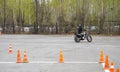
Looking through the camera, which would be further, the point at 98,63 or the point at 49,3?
the point at 49,3

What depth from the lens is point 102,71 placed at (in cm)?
Result: 1408

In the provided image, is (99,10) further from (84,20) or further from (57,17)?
(57,17)

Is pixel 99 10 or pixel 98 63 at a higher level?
pixel 99 10

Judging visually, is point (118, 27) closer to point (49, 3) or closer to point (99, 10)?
point (99, 10)

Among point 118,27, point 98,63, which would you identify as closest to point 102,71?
point 98,63

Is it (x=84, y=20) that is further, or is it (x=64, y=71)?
(x=84, y=20)

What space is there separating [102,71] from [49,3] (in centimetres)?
4734

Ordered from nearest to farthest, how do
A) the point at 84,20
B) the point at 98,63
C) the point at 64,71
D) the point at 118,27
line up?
the point at 64,71
the point at 98,63
the point at 118,27
the point at 84,20

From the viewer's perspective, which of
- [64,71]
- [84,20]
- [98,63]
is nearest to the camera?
[64,71]

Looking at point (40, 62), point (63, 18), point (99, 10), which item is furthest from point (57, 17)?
point (40, 62)

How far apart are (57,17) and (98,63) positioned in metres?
42.2

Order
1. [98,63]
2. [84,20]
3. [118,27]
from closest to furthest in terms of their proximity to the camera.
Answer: [98,63] < [118,27] < [84,20]

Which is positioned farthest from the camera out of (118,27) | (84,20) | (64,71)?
(84,20)

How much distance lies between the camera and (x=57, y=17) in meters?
58.7
